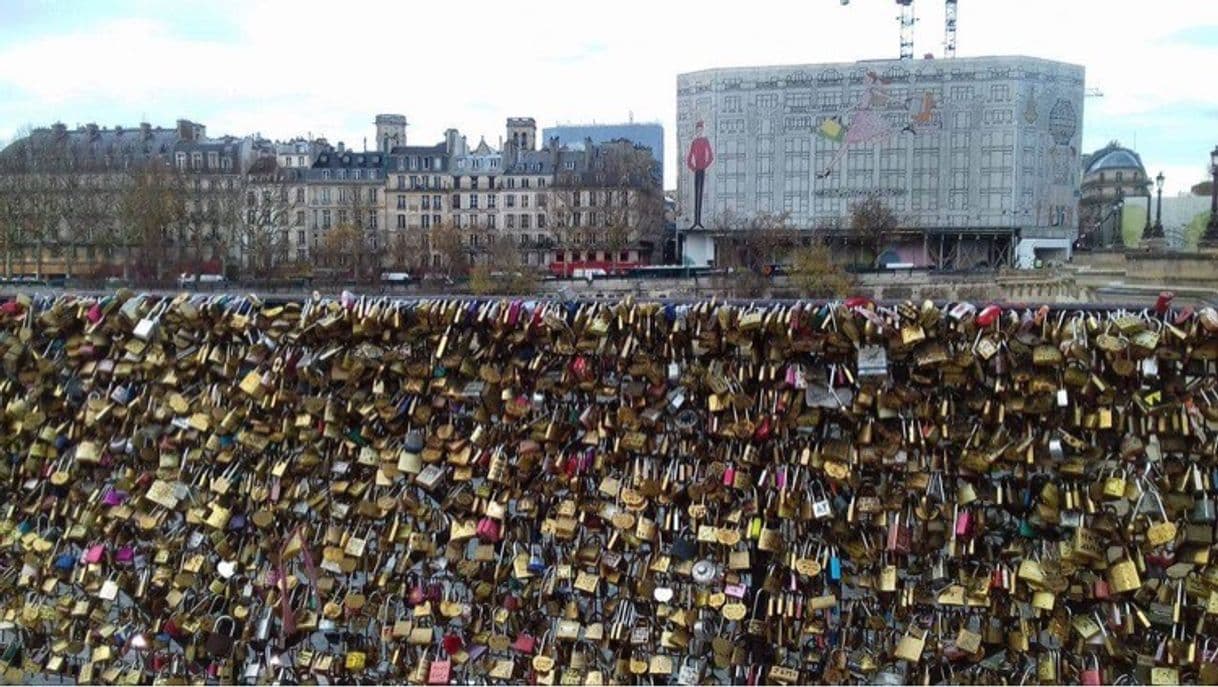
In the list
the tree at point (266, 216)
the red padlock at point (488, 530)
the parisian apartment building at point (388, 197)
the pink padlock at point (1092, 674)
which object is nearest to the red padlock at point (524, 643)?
the red padlock at point (488, 530)

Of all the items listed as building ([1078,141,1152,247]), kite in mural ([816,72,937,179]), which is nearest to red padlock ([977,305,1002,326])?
kite in mural ([816,72,937,179])

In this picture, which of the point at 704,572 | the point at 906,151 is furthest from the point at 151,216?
the point at 704,572

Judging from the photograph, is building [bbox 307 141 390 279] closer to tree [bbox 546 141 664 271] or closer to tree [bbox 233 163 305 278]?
tree [bbox 233 163 305 278]

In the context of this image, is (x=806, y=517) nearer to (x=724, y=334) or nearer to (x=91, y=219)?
(x=724, y=334)

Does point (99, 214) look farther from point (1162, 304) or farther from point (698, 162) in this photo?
point (1162, 304)

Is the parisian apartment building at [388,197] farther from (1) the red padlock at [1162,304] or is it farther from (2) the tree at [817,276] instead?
(1) the red padlock at [1162,304]
